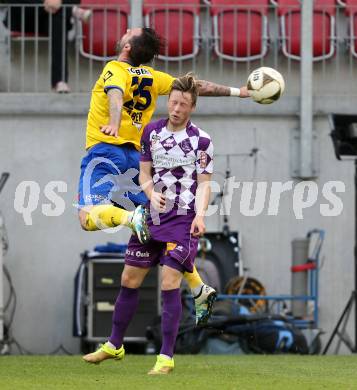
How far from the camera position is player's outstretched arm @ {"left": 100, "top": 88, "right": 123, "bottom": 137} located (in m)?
8.20

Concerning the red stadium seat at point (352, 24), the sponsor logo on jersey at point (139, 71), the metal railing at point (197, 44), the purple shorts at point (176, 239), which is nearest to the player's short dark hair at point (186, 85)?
the purple shorts at point (176, 239)

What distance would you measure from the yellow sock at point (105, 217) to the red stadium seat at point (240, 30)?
6551 mm

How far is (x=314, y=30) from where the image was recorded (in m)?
14.7

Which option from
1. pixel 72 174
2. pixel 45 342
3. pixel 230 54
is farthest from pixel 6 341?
pixel 230 54

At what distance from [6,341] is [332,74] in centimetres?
474

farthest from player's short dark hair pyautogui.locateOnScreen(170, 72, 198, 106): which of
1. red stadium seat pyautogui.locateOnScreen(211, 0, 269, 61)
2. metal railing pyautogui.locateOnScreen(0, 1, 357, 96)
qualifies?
red stadium seat pyautogui.locateOnScreen(211, 0, 269, 61)

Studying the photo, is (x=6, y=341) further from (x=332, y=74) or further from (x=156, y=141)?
(x=156, y=141)

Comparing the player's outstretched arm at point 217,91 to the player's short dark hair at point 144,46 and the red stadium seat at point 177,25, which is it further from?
the red stadium seat at point 177,25

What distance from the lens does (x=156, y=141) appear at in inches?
315

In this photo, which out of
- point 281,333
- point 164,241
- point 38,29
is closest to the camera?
point 164,241

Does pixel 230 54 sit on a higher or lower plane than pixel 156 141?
higher

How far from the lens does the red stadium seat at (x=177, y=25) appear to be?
14.6 metres

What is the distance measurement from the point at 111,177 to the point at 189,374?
140 centimetres

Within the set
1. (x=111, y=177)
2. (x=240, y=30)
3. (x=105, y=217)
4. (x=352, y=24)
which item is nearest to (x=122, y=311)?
(x=105, y=217)
